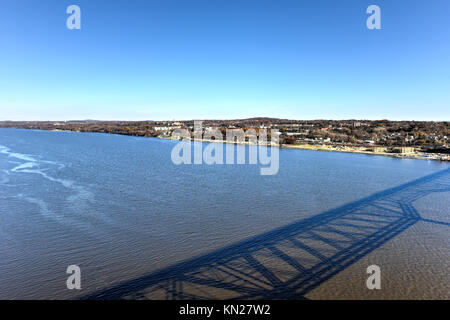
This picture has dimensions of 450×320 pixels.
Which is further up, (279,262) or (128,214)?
(128,214)

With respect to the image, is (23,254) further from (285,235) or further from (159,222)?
(285,235)

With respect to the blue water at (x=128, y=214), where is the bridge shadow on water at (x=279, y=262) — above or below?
below

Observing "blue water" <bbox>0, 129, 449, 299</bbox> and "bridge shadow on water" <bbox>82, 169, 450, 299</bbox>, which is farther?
"blue water" <bbox>0, 129, 449, 299</bbox>

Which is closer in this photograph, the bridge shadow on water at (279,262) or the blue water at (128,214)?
the bridge shadow on water at (279,262)

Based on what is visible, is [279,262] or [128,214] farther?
[128,214]
